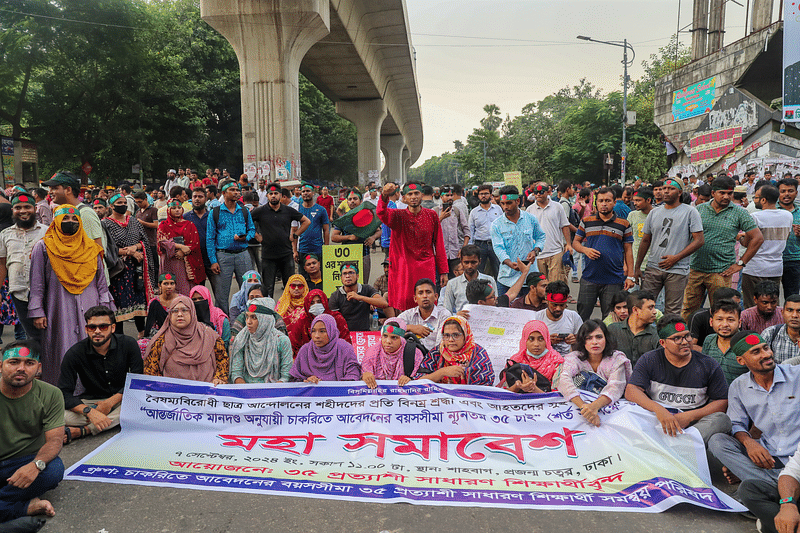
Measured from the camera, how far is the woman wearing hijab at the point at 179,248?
6945 millimetres

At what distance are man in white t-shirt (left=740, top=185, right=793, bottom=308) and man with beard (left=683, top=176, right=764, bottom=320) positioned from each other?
1.75 feet

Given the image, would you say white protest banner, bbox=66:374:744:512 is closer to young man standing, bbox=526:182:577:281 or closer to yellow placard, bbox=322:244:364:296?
yellow placard, bbox=322:244:364:296

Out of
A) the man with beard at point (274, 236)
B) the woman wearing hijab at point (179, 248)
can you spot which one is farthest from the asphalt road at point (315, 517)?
the man with beard at point (274, 236)

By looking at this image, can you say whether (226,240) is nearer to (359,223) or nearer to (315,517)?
(359,223)

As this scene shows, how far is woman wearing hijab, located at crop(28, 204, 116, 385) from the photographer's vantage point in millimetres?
5074

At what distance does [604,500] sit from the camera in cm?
329

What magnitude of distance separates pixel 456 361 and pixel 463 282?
1.68 metres

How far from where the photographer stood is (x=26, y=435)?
3.46 m

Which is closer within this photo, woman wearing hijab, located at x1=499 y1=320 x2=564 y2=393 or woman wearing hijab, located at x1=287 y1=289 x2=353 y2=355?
woman wearing hijab, located at x1=499 y1=320 x2=564 y2=393

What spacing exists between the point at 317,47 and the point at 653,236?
68.2 ft

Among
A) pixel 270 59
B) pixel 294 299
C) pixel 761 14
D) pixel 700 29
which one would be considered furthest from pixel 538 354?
pixel 700 29

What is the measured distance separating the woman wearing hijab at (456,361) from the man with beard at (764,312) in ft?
7.79

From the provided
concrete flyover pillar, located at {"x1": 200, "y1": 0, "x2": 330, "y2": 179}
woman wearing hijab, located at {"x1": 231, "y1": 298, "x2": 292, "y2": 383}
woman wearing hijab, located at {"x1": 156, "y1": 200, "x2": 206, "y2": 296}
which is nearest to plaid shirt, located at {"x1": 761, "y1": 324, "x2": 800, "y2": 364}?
woman wearing hijab, located at {"x1": 231, "y1": 298, "x2": 292, "y2": 383}

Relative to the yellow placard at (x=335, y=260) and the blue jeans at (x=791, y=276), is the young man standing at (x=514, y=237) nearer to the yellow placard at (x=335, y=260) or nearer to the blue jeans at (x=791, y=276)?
the yellow placard at (x=335, y=260)
